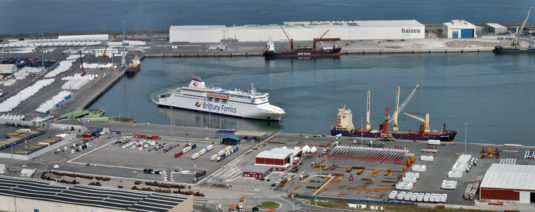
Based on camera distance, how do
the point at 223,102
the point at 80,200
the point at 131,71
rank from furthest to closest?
the point at 131,71 → the point at 223,102 → the point at 80,200

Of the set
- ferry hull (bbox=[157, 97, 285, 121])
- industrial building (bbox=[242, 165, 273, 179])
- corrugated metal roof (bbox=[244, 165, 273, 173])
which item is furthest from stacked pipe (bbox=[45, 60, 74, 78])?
industrial building (bbox=[242, 165, 273, 179])

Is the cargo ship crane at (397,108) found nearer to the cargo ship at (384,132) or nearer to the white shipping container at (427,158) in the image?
the cargo ship at (384,132)

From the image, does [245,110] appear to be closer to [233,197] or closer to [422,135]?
[422,135]

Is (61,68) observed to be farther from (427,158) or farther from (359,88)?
(427,158)

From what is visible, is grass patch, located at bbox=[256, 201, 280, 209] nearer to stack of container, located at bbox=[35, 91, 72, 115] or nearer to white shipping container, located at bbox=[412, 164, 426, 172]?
white shipping container, located at bbox=[412, 164, 426, 172]

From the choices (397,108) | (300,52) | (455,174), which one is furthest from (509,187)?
(300,52)

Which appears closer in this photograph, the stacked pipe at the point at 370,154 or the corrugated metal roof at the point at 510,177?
the corrugated metal roof at the point at 510,177

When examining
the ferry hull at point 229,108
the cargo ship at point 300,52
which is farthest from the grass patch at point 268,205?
the cargo ship at point 300,52
